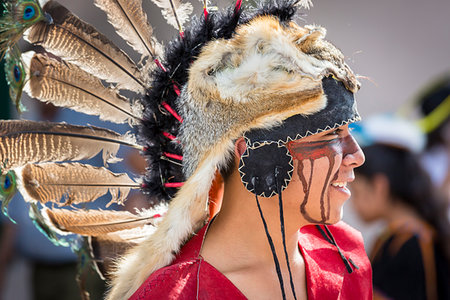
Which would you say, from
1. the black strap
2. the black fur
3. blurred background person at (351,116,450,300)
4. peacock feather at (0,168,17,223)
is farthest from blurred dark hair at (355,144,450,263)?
peacock feather at (0,168,17,223)

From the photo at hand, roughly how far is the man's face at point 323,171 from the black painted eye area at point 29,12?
1199 millimetres

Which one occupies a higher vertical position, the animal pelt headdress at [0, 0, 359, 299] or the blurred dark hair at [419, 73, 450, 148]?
the animal pelt headdress at [0, 0, 359, 299]

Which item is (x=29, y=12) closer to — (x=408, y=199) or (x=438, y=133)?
(x=408, y=199)

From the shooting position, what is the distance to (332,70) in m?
2.05

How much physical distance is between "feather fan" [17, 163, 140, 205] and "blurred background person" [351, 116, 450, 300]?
1853 millimetres

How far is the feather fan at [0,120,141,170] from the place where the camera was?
220 centimetres

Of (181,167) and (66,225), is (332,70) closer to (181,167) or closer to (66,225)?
(181,167)

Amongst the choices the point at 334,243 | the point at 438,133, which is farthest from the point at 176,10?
the point at 438,133

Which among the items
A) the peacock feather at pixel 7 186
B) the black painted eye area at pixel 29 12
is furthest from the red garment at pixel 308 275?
the black painted eye area at pixel 29 12

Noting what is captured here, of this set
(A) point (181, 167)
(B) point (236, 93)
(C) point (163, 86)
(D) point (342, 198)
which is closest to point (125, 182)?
(A) point (181, 167)

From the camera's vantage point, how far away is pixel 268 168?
203 cm

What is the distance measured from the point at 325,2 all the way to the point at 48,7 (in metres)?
3.92

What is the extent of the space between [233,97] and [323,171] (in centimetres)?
46

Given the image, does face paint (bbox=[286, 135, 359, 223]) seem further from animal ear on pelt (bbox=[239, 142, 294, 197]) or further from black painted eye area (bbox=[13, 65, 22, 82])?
black painted eye area (bbox=[13, 65, 22, 82])
